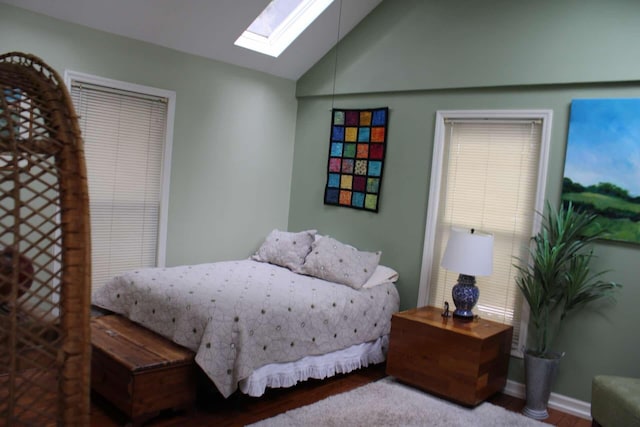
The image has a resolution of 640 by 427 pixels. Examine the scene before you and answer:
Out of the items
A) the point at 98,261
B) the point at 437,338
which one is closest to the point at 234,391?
the point at 437,338

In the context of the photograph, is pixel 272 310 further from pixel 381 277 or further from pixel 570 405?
pixel 570 405

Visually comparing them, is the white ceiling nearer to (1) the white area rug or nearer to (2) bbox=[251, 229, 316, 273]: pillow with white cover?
(2) bbox=[251, 229, 316, 273]: pillow with white cover

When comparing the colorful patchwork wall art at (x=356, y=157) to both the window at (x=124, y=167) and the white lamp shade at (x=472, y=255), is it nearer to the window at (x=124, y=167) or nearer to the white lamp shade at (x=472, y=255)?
the white lamp shade at (x=472, y=255)

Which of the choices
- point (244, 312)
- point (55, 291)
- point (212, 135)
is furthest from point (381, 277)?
point (55, 291)

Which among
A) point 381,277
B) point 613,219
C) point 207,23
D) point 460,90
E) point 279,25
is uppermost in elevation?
point 279,25

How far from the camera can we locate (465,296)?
362cm

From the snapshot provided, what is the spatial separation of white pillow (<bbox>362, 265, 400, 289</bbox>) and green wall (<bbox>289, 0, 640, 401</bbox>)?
100 mm

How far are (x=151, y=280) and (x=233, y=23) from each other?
201cm

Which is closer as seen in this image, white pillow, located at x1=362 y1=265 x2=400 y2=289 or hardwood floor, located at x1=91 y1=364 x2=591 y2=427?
hardwood floor, located at x1=91 y1=364 x2=591 y2=427

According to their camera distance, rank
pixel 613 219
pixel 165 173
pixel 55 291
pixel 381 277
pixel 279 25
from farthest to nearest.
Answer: pixel 279 25
pixel 165 173
pixel 381 277
pixel 613 219
pixel 55 291

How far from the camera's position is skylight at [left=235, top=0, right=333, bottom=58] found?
436 centimetres

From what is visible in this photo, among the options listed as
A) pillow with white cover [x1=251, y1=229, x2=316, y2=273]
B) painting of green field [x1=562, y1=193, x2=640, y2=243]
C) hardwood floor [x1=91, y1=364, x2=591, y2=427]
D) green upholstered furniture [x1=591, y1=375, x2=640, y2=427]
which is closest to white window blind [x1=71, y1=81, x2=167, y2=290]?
pillow with white cover [x1=251, y1=229, x2=316, y2=273]

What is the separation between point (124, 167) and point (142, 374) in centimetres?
181

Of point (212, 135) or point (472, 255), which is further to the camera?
point (212, 135)
